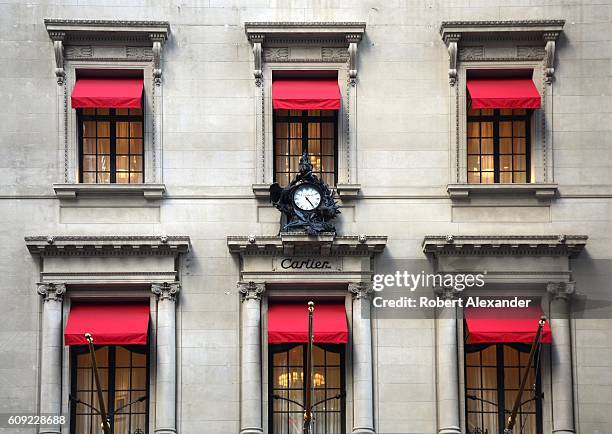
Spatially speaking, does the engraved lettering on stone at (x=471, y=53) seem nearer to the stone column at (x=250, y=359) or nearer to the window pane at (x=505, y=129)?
the window pane at (x=505, y=129)

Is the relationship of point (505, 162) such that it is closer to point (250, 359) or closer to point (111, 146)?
point (250, 359)

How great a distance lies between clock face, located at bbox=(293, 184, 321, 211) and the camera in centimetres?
4075

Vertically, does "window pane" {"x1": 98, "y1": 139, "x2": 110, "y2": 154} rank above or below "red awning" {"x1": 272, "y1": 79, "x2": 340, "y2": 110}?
below

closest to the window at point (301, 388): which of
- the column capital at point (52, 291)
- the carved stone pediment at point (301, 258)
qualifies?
the carved stone pediment at point (301, 258)

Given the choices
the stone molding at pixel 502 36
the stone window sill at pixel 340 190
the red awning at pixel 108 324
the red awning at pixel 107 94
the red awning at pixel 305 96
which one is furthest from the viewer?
the stone molding at pixel 502 36

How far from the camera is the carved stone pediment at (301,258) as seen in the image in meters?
40.5

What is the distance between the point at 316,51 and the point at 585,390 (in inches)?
449

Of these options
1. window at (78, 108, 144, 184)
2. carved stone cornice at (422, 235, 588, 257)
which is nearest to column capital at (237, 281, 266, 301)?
window at (78, 108, 144, 184)

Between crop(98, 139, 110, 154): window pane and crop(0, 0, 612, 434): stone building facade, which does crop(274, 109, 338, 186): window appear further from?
crop(98, 139, 110, 154): window pane

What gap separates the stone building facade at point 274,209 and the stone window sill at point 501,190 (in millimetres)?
79

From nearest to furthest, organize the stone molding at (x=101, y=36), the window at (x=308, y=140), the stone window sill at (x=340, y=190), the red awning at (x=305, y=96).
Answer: the red awning at (x=305, y=96)
the stone window sill at (x=340, y=190)
the stone molding at (x=101, y=36)
the window at (x=308, y=140)

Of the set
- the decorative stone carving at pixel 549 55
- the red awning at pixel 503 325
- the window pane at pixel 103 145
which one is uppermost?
the decorative stone carving at pixel 549 55

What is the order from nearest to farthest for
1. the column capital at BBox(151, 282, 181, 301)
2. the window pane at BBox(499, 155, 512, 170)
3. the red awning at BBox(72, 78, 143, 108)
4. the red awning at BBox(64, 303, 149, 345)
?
the red awning at BBox(64, 303, 149, 345)
the column capital at BBox(151, 282, 181, 301)
the red awning at BBox(72, 78, 143, 108)
the window pane at BBox(499, 155, 512, 170)

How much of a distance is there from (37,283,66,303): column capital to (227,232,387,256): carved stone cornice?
448 cm
